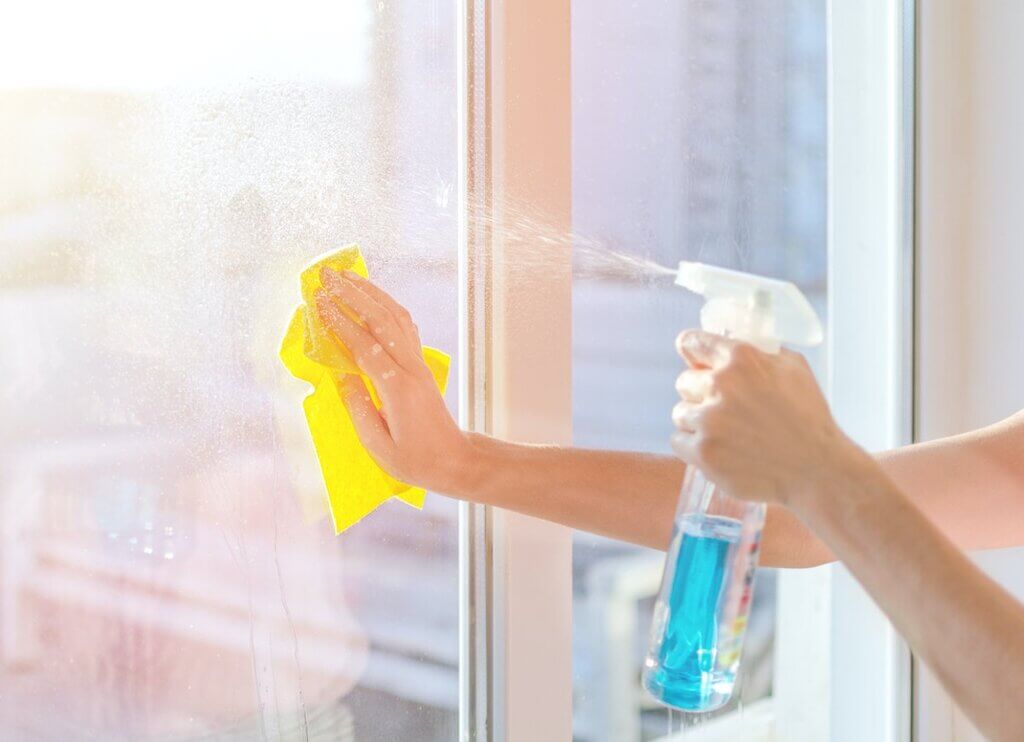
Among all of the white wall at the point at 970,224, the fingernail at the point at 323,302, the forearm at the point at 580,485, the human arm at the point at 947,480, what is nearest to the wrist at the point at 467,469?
the forearm at the point at 580,485

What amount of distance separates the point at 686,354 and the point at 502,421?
0.87ft

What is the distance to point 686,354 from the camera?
677 mm

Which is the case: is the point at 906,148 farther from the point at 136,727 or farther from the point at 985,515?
the point at 136,727

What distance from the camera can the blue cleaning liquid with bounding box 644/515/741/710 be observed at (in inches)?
28.6

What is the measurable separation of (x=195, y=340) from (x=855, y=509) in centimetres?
43

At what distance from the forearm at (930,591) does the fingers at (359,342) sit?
1.05 feet

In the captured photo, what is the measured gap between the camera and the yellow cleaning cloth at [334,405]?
78 cm

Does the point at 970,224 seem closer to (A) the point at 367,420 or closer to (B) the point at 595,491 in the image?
(B) the point at 595,491

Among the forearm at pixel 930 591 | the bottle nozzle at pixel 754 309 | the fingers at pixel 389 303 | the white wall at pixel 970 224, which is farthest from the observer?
the white wall at pixel 970 224

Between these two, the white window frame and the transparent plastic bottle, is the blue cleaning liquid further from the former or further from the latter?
the white window frame

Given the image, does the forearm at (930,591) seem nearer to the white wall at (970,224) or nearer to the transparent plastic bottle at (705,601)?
the transparent plastic bottle at (705,601)

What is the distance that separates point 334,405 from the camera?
2.66ft

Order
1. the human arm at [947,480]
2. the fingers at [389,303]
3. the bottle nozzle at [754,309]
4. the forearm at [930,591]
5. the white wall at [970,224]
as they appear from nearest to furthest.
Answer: the forearm at [930,591]
the bottle nozzle at [754,309]
the fingers at [389,303]
the human arm at [947,480]
the white wall at [970,224]

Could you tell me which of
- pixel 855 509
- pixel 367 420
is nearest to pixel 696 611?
pixel 855 509
